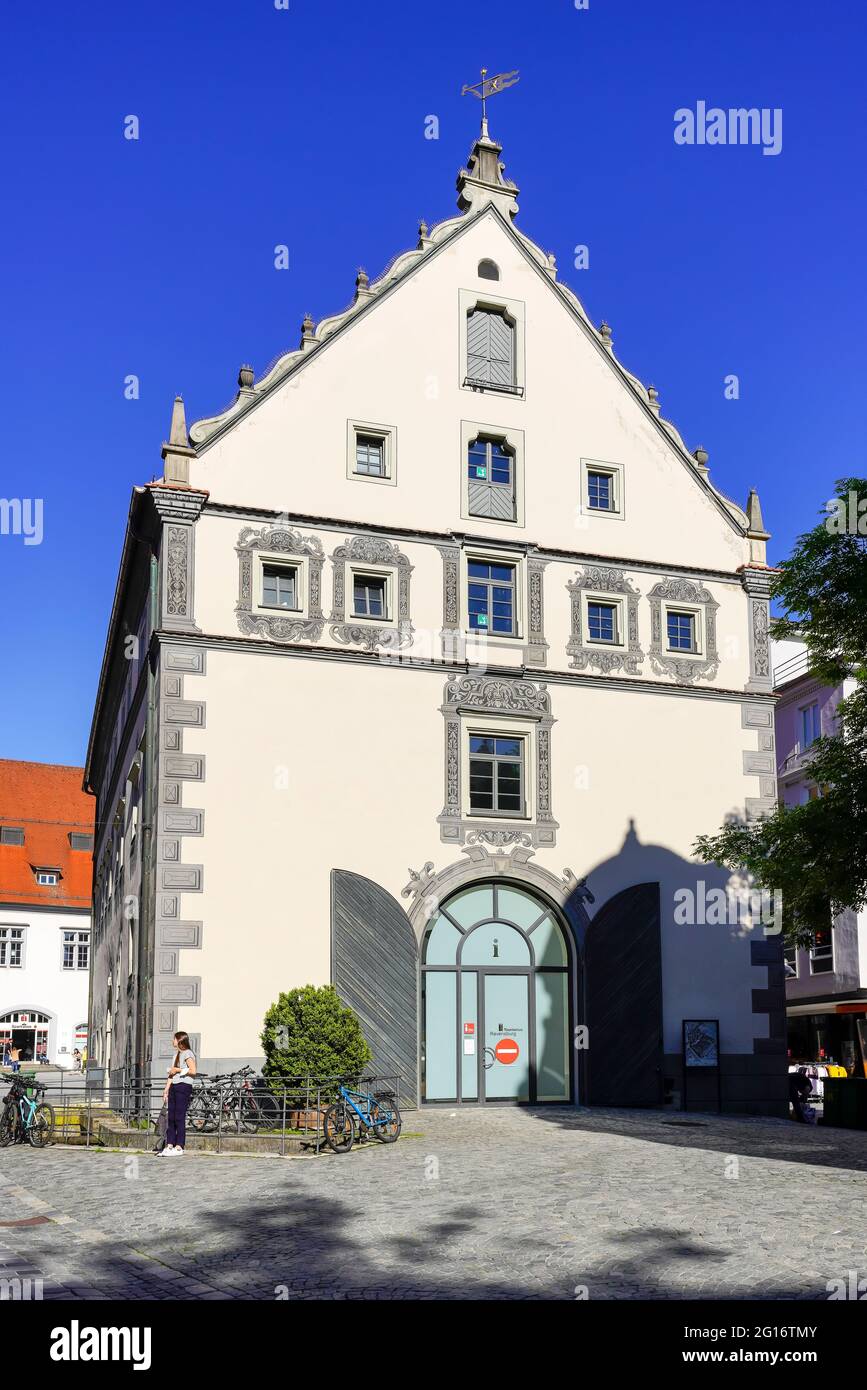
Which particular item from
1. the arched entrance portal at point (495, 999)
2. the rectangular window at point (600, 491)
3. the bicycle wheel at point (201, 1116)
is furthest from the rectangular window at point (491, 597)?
the bicycle wheel at point (201, 1116)

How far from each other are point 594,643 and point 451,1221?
16.7m

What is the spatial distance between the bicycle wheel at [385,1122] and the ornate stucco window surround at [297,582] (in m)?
8.87

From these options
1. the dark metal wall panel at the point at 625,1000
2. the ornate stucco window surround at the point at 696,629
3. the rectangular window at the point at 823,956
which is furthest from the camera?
the rectangular window at the point at 823,956

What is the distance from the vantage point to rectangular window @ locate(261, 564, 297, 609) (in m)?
25.4

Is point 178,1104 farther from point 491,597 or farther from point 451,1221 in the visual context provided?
point 491,597

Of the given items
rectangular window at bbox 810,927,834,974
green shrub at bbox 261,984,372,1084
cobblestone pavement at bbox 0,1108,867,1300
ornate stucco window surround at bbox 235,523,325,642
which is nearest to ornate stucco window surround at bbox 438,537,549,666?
ornate stucco window surround at bbox 235,523,325,642

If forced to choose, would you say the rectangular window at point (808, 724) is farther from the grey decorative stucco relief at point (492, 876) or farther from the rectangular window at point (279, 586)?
the rectangular window at point (279, 586)

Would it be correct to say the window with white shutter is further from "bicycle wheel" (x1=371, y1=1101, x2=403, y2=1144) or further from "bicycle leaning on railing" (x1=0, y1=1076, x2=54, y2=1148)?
"bicycle leaning on railing" (x1=0, y1=1076, x2=54, y2=1148)

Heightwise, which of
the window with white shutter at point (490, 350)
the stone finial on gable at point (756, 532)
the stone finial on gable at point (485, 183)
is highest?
the stone finial on gable at point (485, 183)

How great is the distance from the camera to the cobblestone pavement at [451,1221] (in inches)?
382

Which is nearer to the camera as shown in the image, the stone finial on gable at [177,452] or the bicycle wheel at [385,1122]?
the bicycle wheel at [385,1122]
